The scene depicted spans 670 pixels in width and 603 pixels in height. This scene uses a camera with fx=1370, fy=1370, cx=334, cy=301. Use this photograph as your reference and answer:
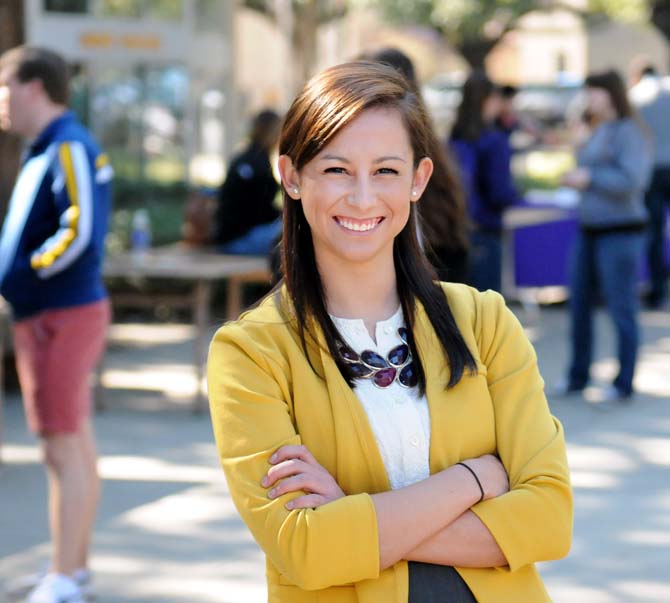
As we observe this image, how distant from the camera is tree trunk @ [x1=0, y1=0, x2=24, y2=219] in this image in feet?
31.8

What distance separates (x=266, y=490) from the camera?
2.29m

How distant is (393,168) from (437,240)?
8.40 feet

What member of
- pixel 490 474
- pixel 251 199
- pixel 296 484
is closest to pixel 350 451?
pixel 296 484

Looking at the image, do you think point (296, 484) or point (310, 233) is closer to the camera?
point (296, 484)

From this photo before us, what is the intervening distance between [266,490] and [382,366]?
30 cm

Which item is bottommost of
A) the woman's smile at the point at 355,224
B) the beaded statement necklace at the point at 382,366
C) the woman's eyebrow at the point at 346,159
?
the beaded statement necklace at the point at 382,366

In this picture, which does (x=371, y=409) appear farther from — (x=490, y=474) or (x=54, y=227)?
(x=54, y=227)

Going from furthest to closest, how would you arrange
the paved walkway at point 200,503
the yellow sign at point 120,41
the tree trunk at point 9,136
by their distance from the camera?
the yellow sign at point 120,41 < the tree trunk at point 9,136 < the paved walkway at point 200,503

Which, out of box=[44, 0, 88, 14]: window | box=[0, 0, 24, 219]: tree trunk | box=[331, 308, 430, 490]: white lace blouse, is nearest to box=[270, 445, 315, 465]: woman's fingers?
box=[331, 308, 430, 490]: white lace blouse

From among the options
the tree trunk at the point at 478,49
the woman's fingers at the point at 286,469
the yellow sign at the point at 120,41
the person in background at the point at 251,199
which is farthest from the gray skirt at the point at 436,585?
the tree trunk at the point at 478,49

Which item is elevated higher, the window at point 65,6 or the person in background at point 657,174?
the window at point 65,6

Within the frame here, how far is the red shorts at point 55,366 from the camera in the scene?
4.82 m

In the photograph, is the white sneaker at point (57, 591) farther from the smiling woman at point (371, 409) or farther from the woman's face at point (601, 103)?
the woman's face at point (601, 103)

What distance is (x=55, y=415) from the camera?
4816 mm
